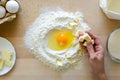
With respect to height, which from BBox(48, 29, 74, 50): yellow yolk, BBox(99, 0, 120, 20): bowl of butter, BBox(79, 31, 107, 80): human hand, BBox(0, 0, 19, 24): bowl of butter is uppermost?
BBox(0, 0, 19, 24): bowl of butter

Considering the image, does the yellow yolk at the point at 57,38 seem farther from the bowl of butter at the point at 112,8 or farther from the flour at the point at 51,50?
the bowl of butter at the point at 112,8

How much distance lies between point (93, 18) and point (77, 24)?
0.07 meters

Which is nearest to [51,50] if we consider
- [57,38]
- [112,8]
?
[57,38]

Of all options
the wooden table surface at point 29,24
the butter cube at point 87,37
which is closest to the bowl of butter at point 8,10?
the wooden table surface at point 29,24

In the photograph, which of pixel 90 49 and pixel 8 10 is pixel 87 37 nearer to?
pixel 90 49

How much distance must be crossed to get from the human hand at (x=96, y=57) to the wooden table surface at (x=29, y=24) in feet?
0.12

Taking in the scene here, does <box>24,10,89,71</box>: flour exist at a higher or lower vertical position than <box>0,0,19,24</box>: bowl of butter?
lower

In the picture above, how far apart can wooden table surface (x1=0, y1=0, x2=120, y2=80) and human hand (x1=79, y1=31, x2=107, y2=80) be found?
0.12ft

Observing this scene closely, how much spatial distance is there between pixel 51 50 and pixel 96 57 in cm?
18

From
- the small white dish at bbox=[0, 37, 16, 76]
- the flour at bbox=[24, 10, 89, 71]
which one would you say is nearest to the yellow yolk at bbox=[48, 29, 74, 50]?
the flour at bbox=[24, 10, 89, 71]

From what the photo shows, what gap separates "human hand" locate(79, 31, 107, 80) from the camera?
3.11ft

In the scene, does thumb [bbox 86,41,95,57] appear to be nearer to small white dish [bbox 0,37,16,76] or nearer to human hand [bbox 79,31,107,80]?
human hand [bbox 79,31,107,80]

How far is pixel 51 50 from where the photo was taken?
1008mm

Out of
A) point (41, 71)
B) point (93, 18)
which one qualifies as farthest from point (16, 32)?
point (93, 18)
